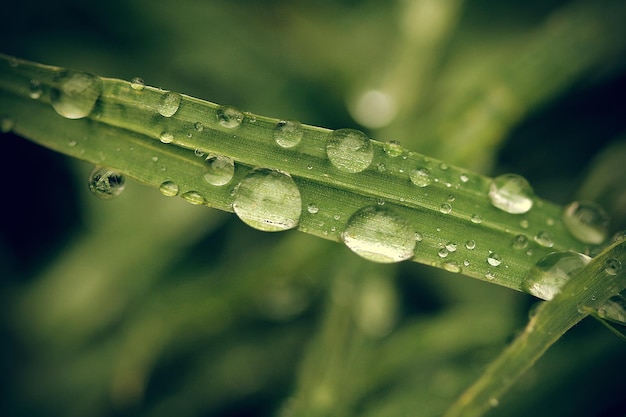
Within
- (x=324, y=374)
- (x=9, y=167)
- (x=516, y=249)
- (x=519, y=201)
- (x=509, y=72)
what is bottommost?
(x=324, y=374)

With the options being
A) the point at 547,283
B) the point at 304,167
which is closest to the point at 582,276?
the point at 547,283

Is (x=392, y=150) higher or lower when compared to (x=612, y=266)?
higher

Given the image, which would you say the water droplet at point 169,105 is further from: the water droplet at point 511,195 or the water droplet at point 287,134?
the water droplet at point 511,195

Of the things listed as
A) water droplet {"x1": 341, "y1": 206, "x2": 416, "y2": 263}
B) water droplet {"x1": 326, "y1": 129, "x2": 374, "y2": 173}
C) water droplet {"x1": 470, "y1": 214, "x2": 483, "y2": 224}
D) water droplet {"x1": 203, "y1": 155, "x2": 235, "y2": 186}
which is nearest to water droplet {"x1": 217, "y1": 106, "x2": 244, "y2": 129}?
water droplet {"x1": 203, "y1": 155, "x2": 235, "y2": 186}

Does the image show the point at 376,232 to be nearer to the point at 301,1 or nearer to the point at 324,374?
the point at 324,374

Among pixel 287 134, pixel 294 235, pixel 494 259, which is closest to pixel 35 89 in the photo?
pixel 287 134

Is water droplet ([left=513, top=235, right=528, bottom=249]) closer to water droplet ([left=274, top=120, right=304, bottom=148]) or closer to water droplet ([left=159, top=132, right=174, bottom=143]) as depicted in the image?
water droplet ([left=274, top=120, right=304, bottom=148])

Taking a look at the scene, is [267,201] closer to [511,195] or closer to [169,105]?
[169,105]
